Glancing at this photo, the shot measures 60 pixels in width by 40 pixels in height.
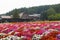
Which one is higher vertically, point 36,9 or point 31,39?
point 31,39

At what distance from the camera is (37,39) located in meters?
9.68

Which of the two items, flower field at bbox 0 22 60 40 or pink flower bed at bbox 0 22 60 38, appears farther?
pink flower bed at bbox 0 22 60 38

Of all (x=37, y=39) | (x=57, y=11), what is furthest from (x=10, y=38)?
(x=57, y=11)

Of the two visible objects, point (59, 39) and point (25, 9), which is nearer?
point (59, 39)

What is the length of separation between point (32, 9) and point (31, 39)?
13148 centimetres

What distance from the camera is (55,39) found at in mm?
9016

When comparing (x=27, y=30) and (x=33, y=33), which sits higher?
(x=33, y=33)

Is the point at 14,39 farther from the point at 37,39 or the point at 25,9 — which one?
the point at 25,9

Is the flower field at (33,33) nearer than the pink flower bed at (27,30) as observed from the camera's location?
Yes

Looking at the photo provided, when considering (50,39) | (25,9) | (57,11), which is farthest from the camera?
(25,9)

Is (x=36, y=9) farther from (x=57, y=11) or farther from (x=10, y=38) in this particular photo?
(x=10, y=38)

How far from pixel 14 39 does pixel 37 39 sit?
745 mm

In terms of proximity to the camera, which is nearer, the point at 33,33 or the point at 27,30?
the point at 33,33

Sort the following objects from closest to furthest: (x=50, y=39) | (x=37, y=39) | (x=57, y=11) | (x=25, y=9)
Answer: (x=50, y=39)
(x=37, y=39)
(x=57, y=11)
(x=25, y=9)
